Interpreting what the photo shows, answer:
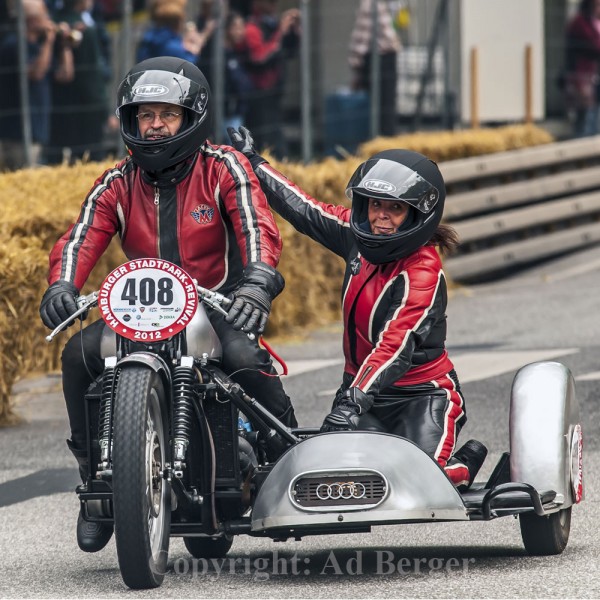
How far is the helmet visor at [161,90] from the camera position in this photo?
6.42 metres

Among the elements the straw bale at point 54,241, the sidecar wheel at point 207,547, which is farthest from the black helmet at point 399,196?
the straw bale at point 54,241

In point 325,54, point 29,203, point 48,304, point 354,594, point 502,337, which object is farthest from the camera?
point 325,54

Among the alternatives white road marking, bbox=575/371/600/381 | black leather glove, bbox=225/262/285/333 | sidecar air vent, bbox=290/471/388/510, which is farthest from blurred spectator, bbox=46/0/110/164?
sidecar air vent, bbox=290/471/388/510

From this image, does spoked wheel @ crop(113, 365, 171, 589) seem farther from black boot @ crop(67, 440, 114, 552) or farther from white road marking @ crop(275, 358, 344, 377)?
white road marking @ crop(275, 358, 344, 377)

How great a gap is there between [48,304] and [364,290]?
1147mm

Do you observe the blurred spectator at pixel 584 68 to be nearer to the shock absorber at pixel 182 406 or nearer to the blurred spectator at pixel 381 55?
the blurred spectator at pixel 381 55

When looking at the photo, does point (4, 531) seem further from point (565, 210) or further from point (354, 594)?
point (565, 210)

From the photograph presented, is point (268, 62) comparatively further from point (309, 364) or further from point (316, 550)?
point (316, 550)

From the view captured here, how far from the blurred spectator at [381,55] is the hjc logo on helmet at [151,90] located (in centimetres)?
1088

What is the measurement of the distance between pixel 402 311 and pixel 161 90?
3.77 ft

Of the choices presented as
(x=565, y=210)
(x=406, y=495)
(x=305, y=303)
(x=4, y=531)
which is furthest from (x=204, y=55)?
(x=406, y=495)

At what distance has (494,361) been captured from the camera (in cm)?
1152

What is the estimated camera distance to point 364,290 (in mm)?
6551

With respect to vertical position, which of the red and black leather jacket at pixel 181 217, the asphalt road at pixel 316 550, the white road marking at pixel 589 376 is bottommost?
the white road marking at pixel 589 376
